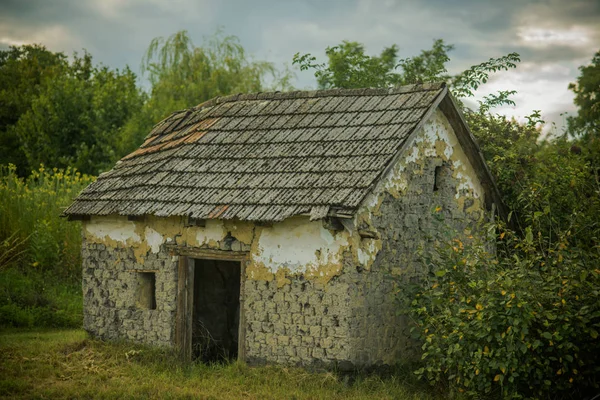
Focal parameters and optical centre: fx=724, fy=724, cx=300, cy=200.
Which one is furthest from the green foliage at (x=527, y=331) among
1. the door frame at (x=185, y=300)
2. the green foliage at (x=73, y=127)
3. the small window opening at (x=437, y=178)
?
the green foliage at (x=73, y=127)

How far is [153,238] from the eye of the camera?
33.0 feet

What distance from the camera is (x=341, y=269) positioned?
8445 mm

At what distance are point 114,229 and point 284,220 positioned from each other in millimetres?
3045

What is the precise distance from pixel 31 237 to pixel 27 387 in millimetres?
7074

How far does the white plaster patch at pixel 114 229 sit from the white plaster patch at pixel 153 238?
0.58ft

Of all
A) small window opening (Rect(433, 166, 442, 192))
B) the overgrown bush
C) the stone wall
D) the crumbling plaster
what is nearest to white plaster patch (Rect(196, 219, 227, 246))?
the crumbling plaster

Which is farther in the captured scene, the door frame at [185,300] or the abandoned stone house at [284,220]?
the door frame at [185,300]

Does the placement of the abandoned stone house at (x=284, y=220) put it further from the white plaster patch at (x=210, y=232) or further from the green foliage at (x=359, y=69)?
the green foliage at (x=359, y=69)

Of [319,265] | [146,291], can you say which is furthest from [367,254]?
[146,291]

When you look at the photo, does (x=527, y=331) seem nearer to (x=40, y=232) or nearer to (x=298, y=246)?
(x=298, y=246)

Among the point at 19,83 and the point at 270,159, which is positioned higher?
the point at 19,83

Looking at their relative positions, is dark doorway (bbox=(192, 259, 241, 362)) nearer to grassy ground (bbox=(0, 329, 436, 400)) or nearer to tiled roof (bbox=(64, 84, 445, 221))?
grassy ground (bbox=(0, 329, 436, 400))

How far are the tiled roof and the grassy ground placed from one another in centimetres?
190

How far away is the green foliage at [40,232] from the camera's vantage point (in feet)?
48.4
